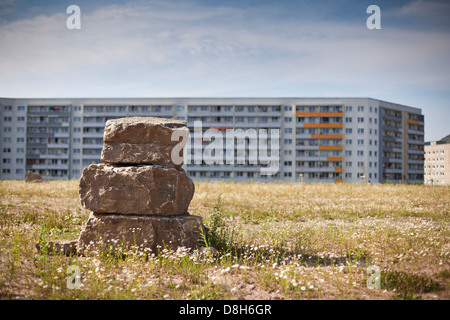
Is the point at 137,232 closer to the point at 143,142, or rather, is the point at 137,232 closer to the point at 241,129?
the point at 143,142

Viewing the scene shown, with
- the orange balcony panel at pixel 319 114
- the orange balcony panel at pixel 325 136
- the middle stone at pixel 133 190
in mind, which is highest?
the orange balcony panel at pixel 319 114

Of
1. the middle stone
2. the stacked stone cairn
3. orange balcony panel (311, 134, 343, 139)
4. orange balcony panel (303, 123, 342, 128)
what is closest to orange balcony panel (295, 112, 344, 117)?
orange balcony panel (303, 123, 342, 128)

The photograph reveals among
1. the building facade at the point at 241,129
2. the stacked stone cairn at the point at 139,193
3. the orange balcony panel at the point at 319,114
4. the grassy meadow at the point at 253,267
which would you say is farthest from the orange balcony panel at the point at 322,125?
the stacked stone cairn at the point at 139,193

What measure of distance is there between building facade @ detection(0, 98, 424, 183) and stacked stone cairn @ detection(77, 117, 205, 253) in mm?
72217

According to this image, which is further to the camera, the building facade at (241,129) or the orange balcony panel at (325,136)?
the orange balcony panel at (325,136)

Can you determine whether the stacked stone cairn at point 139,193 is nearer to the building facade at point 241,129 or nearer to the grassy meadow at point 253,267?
the grassy meadow at point 253,267

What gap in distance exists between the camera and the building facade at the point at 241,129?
279 feet

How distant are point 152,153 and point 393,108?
9639 cm

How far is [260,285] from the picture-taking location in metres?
6.05

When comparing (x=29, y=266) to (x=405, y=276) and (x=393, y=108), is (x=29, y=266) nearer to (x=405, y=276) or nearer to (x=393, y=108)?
(x=405, y=276)

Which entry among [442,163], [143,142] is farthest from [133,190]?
[442,163]

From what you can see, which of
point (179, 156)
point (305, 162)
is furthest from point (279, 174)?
point (179, 156)

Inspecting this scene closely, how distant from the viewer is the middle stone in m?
8.09
